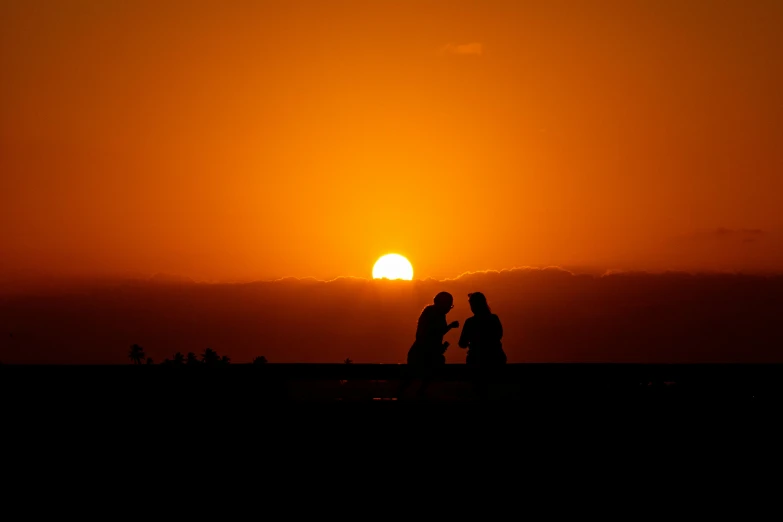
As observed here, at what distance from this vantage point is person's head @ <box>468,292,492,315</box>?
1344 cm

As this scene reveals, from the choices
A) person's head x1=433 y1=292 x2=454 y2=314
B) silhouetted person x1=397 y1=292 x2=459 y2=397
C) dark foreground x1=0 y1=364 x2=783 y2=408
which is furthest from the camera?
person's head x1=433 y1=292 x2=454 y2=314

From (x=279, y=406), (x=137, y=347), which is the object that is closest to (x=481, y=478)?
(x=279, y=406)

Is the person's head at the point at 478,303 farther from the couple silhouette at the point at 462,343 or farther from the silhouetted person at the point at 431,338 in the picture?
the silhouetted person at the point at 431,338

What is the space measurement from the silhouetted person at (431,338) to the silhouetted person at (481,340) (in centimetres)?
47

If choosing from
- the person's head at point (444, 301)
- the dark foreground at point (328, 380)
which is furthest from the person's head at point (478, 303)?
the dark foreground at point (328, 380)

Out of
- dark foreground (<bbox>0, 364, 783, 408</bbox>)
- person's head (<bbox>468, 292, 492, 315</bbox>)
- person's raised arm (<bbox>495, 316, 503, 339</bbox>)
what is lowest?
dark foreground (<bbox>0, 364, 783, 408</bbox>)

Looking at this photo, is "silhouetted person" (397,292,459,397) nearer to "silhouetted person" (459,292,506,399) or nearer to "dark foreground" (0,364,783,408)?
"silhouetted person" (459,292,506,399)

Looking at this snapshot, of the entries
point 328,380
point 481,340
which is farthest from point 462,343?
point 328,380

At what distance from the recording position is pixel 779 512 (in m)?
7.38

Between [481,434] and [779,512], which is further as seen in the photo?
[481,434]

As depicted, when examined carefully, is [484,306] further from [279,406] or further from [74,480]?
[74,480]

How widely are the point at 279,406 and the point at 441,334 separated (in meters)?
3.81

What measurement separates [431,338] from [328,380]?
1941 mm

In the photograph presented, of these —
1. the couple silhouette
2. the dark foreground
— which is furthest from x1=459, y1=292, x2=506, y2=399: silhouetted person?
the dark foreground
